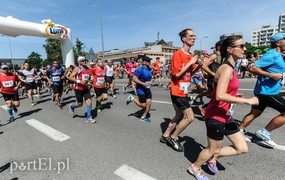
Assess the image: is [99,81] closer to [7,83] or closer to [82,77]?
[82,77]

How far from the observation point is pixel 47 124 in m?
5.54

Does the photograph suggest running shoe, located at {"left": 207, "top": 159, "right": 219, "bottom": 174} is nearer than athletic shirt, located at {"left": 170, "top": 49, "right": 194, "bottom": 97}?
A: Yes

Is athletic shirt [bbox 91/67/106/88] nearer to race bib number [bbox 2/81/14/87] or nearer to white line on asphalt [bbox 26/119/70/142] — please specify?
white line on asphalt [bbox 26/119/70/142]

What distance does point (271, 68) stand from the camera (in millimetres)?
3115

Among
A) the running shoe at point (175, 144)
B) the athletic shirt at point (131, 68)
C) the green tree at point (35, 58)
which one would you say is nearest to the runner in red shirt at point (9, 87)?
the running shoe at point (175, 144)

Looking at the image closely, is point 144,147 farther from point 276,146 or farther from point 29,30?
point 29,30

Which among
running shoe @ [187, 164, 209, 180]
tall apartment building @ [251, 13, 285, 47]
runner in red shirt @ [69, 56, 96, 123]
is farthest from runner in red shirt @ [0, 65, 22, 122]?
tall apartment building @ [251, 13, 285, 47]

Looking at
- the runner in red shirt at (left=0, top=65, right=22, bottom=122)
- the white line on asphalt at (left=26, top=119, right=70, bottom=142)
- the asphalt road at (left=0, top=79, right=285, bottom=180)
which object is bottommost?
the white line on asphalt at (left=26, top=119, right=70, bottom=142)

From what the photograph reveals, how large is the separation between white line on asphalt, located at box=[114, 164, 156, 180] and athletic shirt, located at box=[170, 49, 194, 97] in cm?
144

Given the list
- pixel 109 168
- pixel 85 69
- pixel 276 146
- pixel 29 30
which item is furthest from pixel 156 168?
pixel 29 30

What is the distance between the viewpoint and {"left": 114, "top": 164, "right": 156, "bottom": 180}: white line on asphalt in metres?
2.67

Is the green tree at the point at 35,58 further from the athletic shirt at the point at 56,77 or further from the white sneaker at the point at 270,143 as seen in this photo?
the white sneaker at the point at 270,143

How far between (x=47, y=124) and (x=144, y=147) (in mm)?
3499

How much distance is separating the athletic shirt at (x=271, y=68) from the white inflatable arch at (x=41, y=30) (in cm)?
1471
